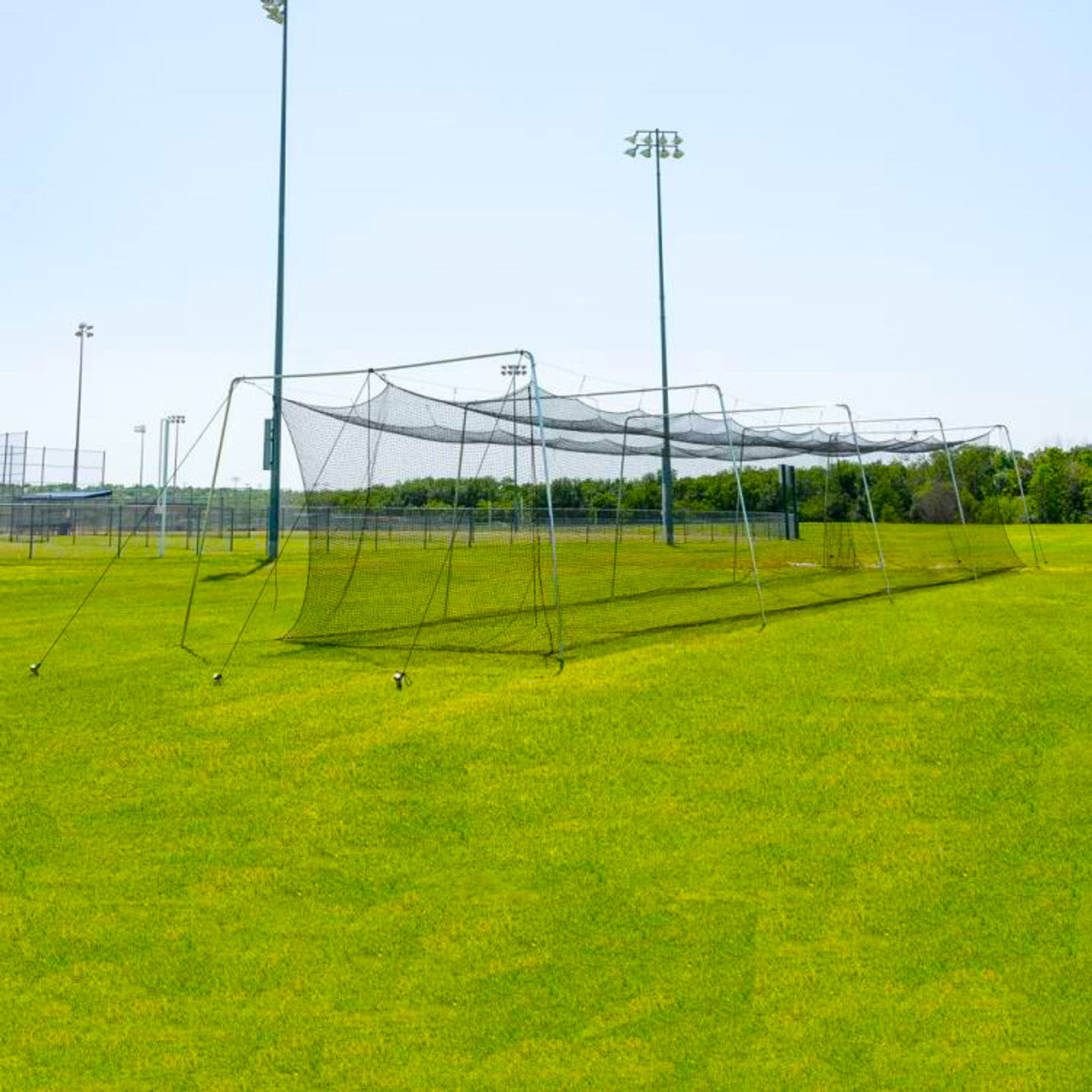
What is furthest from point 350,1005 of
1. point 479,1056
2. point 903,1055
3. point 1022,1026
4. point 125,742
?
point 125,742

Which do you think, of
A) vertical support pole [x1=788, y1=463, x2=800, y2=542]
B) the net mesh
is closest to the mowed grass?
the net mesh

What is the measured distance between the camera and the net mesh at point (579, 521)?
35.1 ft

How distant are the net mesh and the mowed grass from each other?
2.99 meters

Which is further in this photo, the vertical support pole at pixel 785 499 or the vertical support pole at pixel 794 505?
the vertical support pole at pixel 794 505

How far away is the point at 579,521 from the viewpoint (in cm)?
1645

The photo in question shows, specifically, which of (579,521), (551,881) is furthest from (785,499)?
(551,881)

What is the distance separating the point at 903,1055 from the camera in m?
2.76

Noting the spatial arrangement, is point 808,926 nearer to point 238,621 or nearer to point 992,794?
point 992,794

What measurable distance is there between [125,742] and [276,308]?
740 inches

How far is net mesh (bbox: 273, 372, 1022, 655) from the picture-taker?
10711 mm

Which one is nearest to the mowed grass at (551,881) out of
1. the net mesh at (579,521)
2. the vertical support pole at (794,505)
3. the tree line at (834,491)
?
the net mesh at (579,521)

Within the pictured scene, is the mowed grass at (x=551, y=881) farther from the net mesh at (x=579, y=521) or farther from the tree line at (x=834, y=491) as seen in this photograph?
the tree line at (x=834, y=491)

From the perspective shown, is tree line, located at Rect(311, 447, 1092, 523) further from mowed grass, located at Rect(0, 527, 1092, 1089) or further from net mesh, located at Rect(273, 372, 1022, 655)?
mowed grass, located at Rect(0, 527, 1092, 1089)

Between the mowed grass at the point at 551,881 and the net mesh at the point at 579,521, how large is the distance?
9.81 ft
